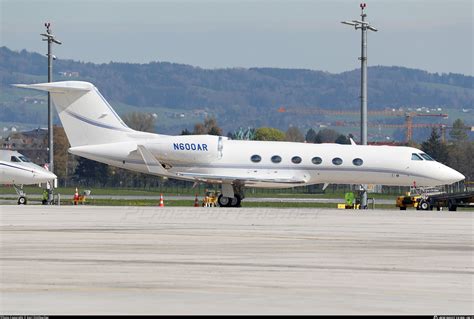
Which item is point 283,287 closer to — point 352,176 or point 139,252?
point 139,252

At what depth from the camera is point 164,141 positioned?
45656mm

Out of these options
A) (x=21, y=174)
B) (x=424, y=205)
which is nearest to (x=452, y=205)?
(x=424, y=205)

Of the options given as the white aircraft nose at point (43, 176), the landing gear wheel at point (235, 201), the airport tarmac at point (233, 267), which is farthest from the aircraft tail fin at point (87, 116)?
the airport tarmac at point (233, 267)

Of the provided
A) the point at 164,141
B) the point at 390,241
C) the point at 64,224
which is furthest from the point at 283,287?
the point at 164,141

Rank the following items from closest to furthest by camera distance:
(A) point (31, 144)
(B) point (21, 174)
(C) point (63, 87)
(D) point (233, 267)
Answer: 1. (D) point (233, 267)
2. (C) point (63, 87)
3. (B) point (21, 174)
4. (A) point (31, 144)

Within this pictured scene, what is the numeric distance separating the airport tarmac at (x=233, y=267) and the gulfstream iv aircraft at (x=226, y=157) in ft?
41.8

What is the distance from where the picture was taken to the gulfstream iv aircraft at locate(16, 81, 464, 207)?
1800 inches

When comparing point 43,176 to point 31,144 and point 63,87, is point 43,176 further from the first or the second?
point 31,144

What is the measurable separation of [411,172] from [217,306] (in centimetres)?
3267

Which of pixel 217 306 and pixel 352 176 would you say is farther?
pixel 352 176

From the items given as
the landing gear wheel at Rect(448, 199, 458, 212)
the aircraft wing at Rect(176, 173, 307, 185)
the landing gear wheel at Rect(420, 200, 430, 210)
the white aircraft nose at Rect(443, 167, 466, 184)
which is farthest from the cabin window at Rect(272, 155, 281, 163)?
the landing gear wheel at Rect(448, 199, 458, 212)

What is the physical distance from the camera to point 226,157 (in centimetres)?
4597

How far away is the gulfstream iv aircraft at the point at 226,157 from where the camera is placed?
4572cm

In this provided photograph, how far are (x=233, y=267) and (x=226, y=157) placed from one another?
26608mm
